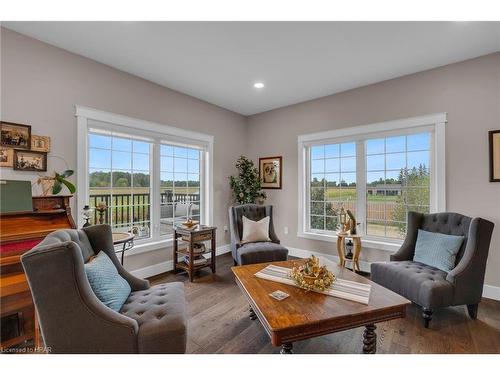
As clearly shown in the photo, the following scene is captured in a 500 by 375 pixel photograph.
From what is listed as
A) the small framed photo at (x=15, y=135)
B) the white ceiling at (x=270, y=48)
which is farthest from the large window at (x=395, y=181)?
the small framed photo at (x=15, y=135)

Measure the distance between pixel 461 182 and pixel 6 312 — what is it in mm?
4464

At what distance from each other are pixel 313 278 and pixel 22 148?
2890 mm

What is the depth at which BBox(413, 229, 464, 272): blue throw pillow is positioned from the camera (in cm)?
239

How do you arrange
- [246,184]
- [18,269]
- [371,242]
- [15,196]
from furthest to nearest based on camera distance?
[246,184] < [371,242] < [15,196] < [18,269]

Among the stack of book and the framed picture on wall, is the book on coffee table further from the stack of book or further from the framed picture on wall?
the framed picture on wall

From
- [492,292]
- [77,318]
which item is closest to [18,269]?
[77,318]

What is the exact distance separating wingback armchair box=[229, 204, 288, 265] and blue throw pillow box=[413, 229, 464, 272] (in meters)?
1.56

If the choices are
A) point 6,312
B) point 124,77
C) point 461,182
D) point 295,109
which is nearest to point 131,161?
point 124,77

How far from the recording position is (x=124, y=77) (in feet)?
10.1

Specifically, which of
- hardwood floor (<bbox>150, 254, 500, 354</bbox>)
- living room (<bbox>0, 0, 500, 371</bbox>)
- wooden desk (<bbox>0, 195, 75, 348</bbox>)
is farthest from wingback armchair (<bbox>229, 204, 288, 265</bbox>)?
wooden desk (<bbox>0, 195, 75, 348</bbox>)

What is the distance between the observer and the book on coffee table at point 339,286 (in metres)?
1.72

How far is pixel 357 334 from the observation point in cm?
204

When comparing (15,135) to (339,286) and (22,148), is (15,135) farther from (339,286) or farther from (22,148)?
(339,286)

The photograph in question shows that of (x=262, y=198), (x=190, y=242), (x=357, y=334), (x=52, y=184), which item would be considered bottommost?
(x=357, y=334)
